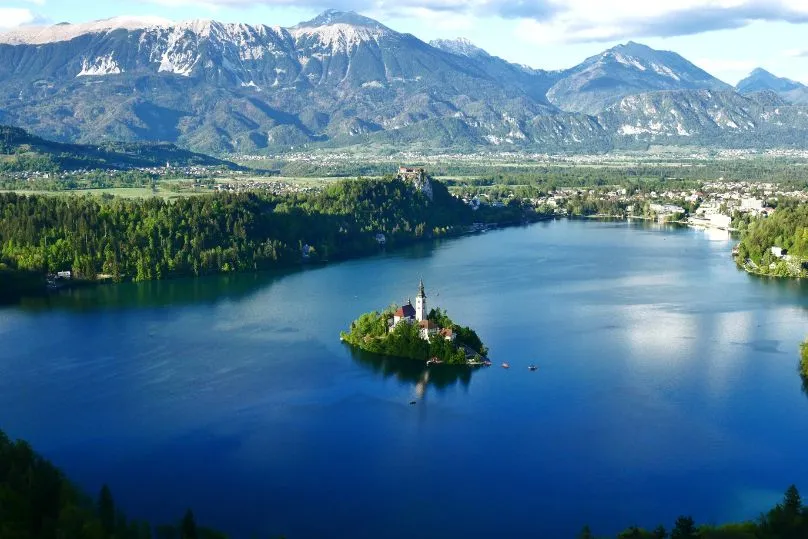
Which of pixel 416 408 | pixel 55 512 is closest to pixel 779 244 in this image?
pixel 416 408

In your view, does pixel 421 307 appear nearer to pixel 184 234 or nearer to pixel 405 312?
pixel 405 312

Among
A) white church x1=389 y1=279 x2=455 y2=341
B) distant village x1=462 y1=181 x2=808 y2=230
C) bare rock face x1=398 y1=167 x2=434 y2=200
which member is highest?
bare rock face x1=398 y1=167 x2=434 y2=200

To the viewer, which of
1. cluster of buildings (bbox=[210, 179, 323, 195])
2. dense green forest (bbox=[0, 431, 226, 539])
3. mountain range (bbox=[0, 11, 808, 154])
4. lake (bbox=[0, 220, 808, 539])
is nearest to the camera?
dense green forest (bbox=[0, 431, 226, 539])

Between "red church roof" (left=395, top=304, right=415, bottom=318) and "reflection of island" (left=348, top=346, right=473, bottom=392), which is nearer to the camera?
"reflection of island" (left=348, top=346, right=473, bottom=392)

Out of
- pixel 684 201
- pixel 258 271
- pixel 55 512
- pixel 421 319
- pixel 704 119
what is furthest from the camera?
pixel 704 119

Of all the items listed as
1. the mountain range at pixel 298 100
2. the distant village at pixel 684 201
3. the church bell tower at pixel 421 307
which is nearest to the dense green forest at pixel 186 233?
the church bell tower at pixel 421 307

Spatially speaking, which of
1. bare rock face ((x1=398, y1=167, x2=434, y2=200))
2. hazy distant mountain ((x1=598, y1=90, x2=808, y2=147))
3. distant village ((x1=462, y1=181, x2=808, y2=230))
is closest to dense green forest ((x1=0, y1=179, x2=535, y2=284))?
bare rock face ((x1=398, y1=167, x2=434, y2=200))

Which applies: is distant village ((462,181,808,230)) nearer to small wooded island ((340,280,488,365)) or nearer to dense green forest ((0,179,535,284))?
dense green forest ((0,179,535,284))

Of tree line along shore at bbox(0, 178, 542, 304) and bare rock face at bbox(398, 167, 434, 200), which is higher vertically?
bare rock face at bbox(398, 167, 434, 200)
